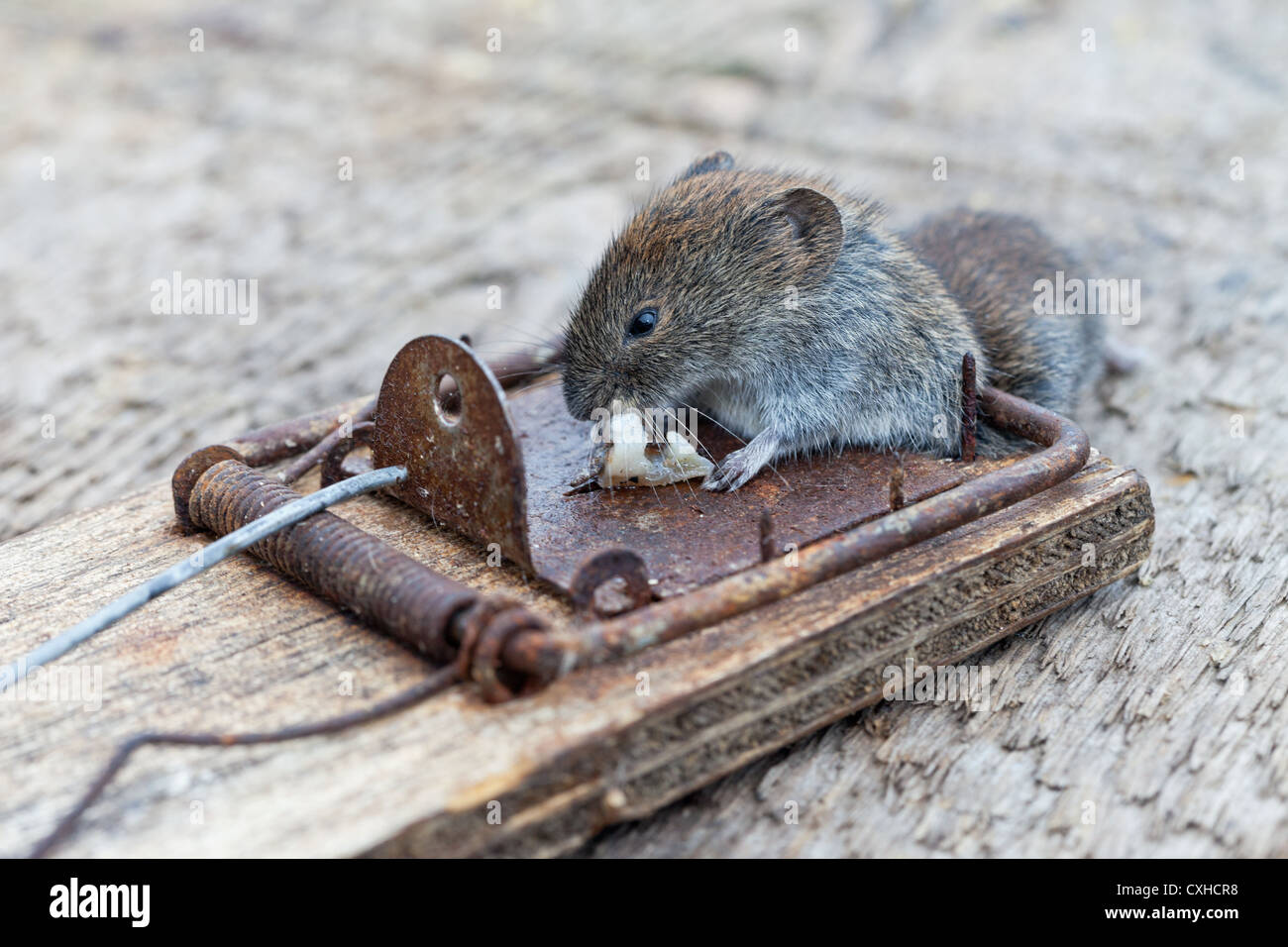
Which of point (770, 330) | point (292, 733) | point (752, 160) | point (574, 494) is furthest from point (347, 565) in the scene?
point (752, 160)

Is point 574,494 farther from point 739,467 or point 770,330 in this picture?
point 770,330

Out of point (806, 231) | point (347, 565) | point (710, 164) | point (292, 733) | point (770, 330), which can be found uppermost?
point (710, 164)

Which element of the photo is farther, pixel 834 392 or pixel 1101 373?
pixel 1101 373

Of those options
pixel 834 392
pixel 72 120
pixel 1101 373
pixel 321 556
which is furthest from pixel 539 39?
pixel 321 556

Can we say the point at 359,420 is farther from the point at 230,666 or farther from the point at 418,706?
the point at 418,706

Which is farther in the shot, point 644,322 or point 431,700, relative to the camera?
point 644,322

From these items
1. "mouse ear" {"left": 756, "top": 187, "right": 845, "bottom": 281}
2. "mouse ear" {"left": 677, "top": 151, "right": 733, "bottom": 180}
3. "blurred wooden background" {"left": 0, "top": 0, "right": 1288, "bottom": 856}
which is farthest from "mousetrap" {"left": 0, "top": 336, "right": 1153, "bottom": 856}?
"mouse ear" {"left": 677, "top": 151, "right": 733, "bottom": 180}

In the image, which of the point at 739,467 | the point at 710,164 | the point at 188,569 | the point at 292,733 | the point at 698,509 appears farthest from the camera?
the point at 710,164
